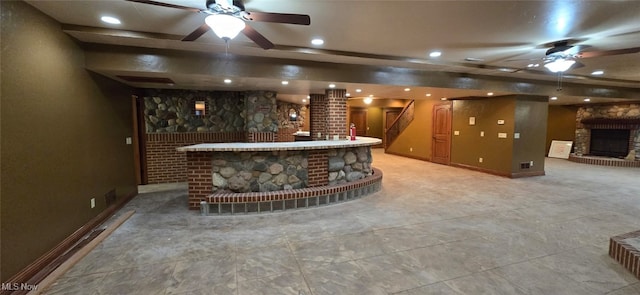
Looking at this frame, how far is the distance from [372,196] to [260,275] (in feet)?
9.28

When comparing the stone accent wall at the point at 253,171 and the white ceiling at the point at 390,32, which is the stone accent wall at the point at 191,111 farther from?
the stone accent wall at the point at 253,171

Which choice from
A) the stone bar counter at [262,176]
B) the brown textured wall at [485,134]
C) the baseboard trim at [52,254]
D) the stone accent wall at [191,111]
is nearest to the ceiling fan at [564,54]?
the stone bar counter at [262,176]

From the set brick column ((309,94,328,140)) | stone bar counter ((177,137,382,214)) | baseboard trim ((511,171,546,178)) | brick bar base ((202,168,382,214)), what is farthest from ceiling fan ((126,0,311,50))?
baseboard trim ((511,171,546,178))

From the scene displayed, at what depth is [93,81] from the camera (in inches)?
138

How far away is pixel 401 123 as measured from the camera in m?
10.4

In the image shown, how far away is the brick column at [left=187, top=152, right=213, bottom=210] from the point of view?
152 inches

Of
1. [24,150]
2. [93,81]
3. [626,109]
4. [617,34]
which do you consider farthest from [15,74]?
[626,109]

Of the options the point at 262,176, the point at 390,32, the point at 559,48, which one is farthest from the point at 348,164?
the point at 559,48

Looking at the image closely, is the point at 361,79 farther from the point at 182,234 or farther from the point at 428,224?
the point at 182,234

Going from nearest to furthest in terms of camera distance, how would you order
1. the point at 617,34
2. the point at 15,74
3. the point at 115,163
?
the point at 15,74, the point at 617,34, the point at 115,163

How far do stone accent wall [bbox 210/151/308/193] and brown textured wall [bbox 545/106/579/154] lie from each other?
36.2ft

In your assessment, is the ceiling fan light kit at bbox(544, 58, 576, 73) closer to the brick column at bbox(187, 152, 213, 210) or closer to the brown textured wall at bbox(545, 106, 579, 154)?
the brick column at bbox(187, 152, 213, 210)

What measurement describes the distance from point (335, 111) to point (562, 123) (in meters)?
9.94

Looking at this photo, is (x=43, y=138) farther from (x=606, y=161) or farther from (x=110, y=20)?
(x=606, y=161)
